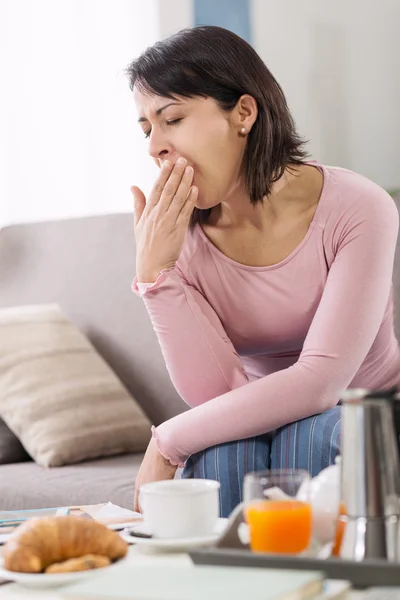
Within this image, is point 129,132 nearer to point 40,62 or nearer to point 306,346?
point 40,62

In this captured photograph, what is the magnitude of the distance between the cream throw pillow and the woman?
57 centimetres

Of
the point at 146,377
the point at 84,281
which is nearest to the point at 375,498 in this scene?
the point at 146,377

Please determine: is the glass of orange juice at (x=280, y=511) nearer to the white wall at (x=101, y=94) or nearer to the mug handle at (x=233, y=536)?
the mug handle at (x=233, y=536)

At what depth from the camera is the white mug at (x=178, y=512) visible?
1075 mm

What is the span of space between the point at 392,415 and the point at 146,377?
1633mm

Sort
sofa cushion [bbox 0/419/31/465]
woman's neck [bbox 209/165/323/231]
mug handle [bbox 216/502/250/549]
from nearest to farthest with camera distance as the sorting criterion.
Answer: mug handle [bbox 216/502/250/549], woman's neck [bbox 209/165/323/231], sofa cushion [bbox 0/419/31/465]

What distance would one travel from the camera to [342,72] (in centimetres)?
315

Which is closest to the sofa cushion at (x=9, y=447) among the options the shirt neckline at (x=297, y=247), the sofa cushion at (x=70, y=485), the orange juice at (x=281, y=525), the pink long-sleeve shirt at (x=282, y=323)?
the sofa cushion at (x=70, y=485)

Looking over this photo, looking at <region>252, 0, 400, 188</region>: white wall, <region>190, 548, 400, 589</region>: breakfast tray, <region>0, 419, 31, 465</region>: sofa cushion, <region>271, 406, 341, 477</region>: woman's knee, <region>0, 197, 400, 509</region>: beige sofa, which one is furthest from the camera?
<region>252, 0, 400, 188</region>: white wall

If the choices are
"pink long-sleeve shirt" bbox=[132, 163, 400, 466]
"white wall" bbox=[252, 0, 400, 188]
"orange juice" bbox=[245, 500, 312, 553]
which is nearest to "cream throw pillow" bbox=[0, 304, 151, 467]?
"pink long-sleeve shirt" bbox=[132, 163, 400, 466]

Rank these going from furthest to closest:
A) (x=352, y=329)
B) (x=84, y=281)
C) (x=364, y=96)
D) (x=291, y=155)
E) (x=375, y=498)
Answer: (x=364, y=96) < (x=84, y=281) < (x=291, y=155) < (x=352, y=329) < (x=375, y=498)

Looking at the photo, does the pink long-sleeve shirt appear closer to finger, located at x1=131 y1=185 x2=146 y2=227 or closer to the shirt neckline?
the shirt neckline

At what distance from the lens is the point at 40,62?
10.9 ft

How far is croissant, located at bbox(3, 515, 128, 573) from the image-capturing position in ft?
3.15
